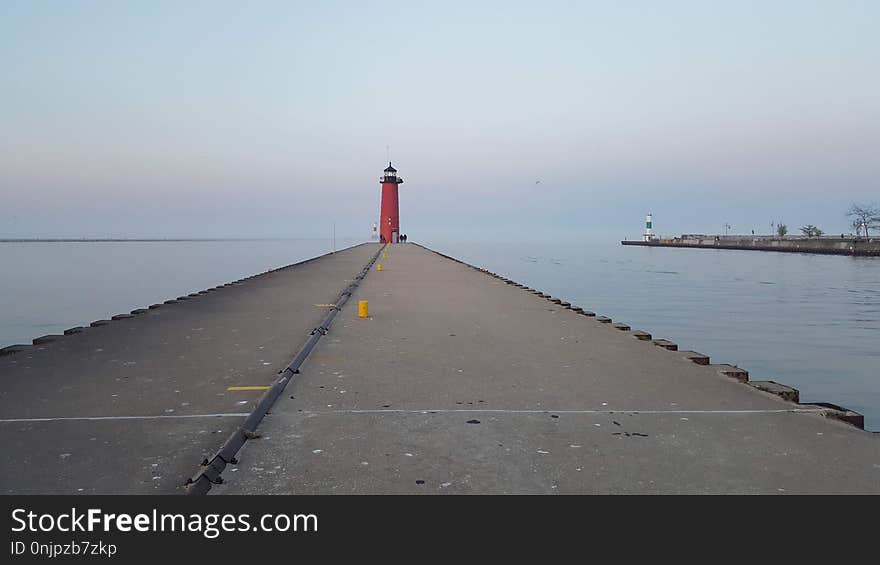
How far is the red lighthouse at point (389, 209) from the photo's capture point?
3000 inches

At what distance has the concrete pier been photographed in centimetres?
399

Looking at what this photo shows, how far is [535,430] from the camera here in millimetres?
5016

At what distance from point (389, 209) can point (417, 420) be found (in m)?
73.5

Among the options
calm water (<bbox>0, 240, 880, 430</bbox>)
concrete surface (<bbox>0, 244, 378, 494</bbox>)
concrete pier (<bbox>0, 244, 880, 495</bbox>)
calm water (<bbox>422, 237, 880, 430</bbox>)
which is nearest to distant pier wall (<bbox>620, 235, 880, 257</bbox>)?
calm water (<bbox>0, 240, 880, 430</bbox>)

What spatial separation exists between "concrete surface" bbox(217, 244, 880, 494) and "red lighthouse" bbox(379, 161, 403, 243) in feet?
225

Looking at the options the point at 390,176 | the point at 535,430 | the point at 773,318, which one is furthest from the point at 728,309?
the point at 390,176

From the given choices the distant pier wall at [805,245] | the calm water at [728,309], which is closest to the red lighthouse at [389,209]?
the calm water at [728,309]

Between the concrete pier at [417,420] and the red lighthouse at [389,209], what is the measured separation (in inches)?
2649

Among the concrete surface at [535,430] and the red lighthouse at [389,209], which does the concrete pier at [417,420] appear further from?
the red lighthouse at [389,209]
